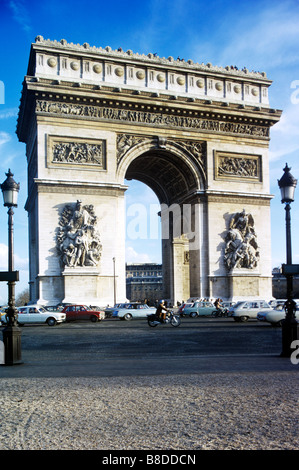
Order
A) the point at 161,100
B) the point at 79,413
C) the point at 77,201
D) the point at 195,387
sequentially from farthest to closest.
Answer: the point at 161,100, the point at 77,201, the point at 195,387, the point at 79,413

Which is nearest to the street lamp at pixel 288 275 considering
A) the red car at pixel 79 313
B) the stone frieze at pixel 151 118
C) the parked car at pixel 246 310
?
the parked car at pixel 246 310

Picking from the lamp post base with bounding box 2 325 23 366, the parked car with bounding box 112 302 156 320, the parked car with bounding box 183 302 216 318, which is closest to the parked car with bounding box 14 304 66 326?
the parked car with bounding box 112 302 156 320

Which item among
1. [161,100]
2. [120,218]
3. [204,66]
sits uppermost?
[204,66]

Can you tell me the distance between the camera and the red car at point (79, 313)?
27984 mm

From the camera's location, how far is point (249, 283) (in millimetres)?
34031

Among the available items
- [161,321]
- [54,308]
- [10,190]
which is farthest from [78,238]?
[10,190]

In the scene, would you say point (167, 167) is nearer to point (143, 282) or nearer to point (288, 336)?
point (288, 336)

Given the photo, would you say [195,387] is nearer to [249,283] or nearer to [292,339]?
[292,339]

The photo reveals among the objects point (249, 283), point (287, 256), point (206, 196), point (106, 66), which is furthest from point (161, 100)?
point (287, 256)

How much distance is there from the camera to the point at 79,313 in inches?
1102

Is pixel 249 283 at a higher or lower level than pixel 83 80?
lower

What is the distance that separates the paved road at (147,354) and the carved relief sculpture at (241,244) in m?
14.3

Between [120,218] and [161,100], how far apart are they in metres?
8.01

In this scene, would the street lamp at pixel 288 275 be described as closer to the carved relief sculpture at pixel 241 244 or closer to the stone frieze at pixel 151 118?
the stone frieze at pixel 151 118
